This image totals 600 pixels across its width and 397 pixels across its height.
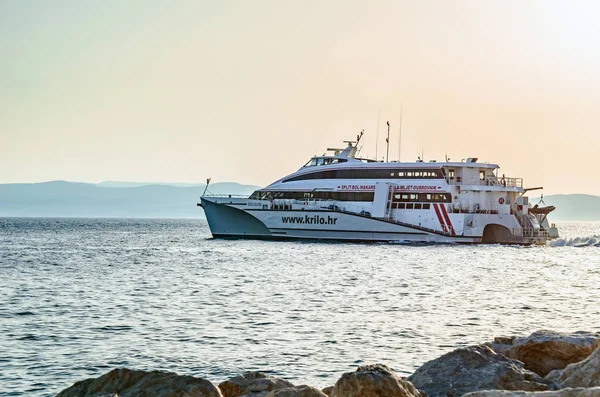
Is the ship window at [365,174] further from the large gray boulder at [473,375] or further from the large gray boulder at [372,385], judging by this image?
the large gray boulder at [372,385]

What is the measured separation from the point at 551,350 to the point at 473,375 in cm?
147

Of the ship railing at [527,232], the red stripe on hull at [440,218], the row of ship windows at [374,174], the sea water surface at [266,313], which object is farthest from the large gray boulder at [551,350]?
the ship railing at [527,232]

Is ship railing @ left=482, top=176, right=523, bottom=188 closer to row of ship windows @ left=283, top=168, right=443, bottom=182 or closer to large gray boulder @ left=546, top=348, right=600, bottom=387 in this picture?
row of ship windows @ left=283, top=168, right=443, bottom=182

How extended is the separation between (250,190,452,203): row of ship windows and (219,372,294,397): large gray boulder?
45.2 m

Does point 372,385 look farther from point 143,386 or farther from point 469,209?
point 469,209

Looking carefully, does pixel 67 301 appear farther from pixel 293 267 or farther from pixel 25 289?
pixel 293 267

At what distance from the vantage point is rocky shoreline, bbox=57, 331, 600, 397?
7711 mm

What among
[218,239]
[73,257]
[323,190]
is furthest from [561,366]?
[218,239]

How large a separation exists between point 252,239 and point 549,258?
74.9ft

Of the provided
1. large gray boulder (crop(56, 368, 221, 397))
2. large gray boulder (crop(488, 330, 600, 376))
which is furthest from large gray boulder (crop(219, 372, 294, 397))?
large gray boulder (crop(488, 330, 600, 376))

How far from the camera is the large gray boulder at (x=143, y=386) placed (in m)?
8.08

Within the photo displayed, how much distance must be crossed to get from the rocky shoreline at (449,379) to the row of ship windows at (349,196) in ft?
141

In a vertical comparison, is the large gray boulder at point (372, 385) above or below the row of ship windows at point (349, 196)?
below

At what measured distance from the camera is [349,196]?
2200 inches
